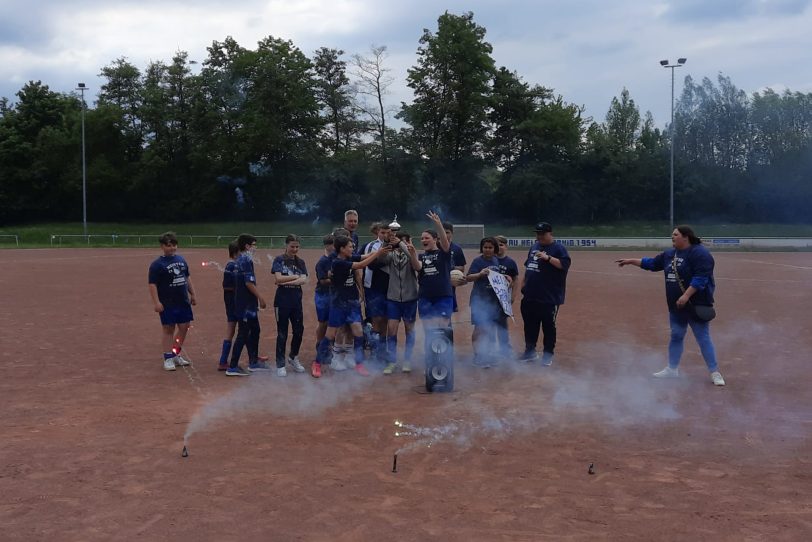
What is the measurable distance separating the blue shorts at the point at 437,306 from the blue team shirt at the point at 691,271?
8.28ft

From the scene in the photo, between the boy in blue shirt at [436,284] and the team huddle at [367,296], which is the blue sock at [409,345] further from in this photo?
the boy in blue shirt at [436,284]

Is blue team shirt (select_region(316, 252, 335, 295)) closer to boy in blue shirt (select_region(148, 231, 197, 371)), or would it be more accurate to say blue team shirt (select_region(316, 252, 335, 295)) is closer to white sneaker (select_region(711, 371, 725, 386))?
boy in blue shirt (select_region(148, 231, 197, 371))

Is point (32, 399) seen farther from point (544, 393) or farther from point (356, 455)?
point (544, 393)

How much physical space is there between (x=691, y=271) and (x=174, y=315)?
248 inches

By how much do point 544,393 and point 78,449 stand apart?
4566mm

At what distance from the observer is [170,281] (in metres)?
8.62

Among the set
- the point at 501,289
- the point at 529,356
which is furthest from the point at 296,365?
the point at 529,356

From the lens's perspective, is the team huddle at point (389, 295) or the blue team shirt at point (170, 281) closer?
the team huddle at point (389, 295)

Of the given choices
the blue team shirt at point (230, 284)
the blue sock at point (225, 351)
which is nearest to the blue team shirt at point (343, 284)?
the blue team shirt at point (230, 284)

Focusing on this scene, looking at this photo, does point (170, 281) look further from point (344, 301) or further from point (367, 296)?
point (367, 296)

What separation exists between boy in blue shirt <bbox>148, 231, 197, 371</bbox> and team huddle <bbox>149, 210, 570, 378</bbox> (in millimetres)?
13

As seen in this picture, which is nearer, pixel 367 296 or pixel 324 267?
pixel 324 267

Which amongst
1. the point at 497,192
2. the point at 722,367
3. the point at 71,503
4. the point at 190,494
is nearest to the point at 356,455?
the point at 190,494

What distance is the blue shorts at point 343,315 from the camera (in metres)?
8.48
